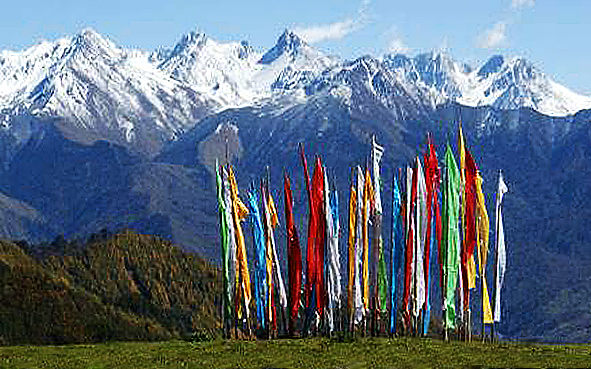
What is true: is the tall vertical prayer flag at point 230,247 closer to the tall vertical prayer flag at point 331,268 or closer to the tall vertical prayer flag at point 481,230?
the tall vertical prayer flag at point 331,268

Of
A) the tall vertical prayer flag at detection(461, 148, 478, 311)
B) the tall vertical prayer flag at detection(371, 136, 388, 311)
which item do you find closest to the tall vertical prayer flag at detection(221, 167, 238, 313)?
the tall vertical prayer flag at detection(371, 136, 388, 311)

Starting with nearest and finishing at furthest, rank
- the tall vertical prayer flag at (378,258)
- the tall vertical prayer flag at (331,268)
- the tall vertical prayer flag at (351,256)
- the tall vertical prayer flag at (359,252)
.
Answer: the tall vertical prayer flag at (351,256)
the tall vertical prayer flag at (378,258)
the tall vertical prayer flag at (359,252)
the tall vertical prayer flag at (331,268)

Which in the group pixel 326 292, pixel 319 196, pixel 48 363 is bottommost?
pixel 48 363

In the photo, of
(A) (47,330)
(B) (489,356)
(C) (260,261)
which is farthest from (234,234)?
(A) (47,330)

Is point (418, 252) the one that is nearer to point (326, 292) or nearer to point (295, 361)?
point (326, 292)

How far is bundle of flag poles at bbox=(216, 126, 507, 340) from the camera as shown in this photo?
82125 mm

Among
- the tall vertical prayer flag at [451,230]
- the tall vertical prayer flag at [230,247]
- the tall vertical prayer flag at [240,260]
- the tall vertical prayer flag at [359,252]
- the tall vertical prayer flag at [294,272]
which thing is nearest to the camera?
the tall vertical prayer flag at [451,230]

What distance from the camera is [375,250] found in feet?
275

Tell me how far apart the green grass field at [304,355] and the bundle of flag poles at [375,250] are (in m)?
10.3

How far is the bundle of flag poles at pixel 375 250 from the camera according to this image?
82125mm

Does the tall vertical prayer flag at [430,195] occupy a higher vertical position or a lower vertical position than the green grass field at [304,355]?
higher

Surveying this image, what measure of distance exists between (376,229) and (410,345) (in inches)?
582

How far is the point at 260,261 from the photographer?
298ft

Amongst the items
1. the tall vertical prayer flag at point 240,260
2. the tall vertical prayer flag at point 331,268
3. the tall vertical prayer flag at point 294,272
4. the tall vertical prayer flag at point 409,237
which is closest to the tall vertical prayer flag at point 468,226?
the tall vertical prayer flag at point 409,237
